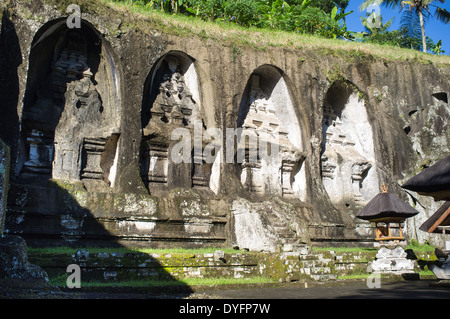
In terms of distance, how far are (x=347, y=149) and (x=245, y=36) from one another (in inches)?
213

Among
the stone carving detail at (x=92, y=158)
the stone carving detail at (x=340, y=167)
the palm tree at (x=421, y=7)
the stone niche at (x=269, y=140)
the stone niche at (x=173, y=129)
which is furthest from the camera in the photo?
the palm tree at (x=421, y=7)

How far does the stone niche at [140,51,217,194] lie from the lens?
13250mm

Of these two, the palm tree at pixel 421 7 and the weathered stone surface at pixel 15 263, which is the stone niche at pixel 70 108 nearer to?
the weathered stone surface at pixel 15 263

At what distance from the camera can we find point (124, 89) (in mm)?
12727

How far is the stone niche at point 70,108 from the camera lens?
40.1 ft

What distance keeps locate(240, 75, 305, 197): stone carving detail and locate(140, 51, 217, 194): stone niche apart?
144cm

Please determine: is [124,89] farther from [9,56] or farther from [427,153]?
[427,153]

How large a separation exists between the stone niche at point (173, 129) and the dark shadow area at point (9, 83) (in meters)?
3.26

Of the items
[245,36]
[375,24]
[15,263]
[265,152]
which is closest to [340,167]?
[265,152]

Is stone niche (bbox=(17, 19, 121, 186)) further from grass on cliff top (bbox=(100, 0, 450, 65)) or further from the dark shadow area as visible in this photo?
grass on cliff top (bbox=(100, 0, 450, 65))

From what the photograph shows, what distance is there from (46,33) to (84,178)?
3791 millimetres

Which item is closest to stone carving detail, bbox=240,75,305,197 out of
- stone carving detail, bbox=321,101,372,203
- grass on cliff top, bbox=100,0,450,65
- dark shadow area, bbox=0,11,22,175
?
grass on cliff top, bbox=100,0,450,65

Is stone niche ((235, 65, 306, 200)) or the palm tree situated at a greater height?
the palm tree

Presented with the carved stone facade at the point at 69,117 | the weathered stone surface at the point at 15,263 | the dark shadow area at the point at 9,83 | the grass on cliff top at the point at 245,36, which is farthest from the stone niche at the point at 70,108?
the weathered stone surface at the point at 15,263
